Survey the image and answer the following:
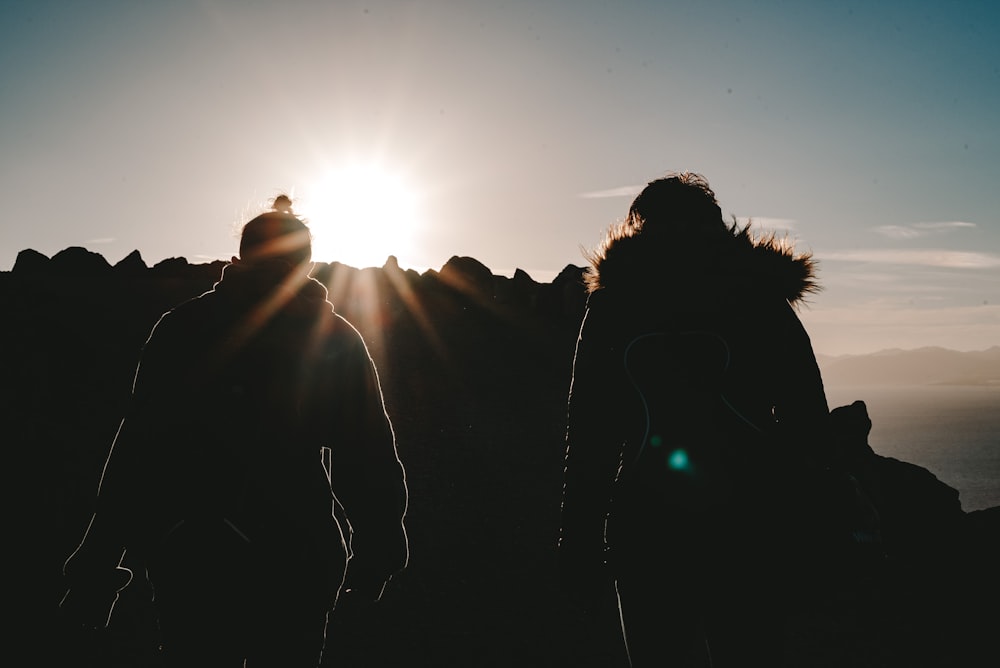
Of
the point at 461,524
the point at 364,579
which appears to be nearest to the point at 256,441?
the point at 364,579

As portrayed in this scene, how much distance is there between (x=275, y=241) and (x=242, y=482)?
1.06 meters

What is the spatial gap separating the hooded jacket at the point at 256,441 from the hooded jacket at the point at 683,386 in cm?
92

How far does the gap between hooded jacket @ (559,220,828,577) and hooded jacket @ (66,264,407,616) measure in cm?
92

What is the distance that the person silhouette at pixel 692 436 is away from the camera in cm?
237

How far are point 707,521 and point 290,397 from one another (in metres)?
1.74

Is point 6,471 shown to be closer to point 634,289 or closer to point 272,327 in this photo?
point 272,327

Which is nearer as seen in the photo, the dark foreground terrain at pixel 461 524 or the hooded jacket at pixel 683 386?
the hooded jacket at pixel 683 386

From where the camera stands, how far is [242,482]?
2455 millimetres

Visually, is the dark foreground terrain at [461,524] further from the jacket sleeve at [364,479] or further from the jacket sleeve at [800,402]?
the jacket sleeve at [364,479]

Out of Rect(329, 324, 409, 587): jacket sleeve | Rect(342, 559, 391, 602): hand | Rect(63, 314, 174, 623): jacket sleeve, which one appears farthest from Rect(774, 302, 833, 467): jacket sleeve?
Rect(63, 314, 174, 623): jacket sleeve

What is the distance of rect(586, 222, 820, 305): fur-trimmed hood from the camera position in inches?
101

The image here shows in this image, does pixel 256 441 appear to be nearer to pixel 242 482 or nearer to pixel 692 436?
pixel 242 482

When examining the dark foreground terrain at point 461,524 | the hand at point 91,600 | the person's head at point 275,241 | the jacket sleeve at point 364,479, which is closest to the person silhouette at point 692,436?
the dark foreground terrain at point 461,524

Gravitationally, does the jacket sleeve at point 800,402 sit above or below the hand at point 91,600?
above
